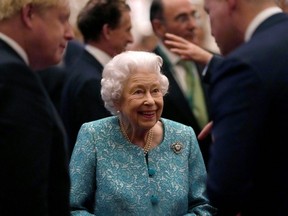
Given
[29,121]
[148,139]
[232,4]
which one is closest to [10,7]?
[29,121]

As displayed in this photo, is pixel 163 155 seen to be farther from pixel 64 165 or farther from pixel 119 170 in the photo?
pixel 64 165

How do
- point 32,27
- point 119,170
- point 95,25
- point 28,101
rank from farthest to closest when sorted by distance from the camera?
point 95,25
point 119,170
point 32,27
point 28,101

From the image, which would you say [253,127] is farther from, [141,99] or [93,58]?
[93,58]

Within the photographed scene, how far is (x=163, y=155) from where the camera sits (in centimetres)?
410

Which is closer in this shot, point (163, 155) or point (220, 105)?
point (220, 105)

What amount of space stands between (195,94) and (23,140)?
8.01ft

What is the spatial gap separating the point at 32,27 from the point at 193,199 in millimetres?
1498

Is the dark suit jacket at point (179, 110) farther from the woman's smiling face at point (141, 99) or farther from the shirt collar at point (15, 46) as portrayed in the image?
the shirt collar at point (15, 46)

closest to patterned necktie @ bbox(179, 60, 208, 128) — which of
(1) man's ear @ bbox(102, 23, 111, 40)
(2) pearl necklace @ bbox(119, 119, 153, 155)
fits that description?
(1) man's ear @ bbox(102, 23, 111, 40)

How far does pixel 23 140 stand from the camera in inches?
107

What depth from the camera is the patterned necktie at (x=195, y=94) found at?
4.98 metres

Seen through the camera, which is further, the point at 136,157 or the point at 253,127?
the point at 136,157

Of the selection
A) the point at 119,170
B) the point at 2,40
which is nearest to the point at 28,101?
the point at 2,40

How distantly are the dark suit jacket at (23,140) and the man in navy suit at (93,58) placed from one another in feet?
6.28
